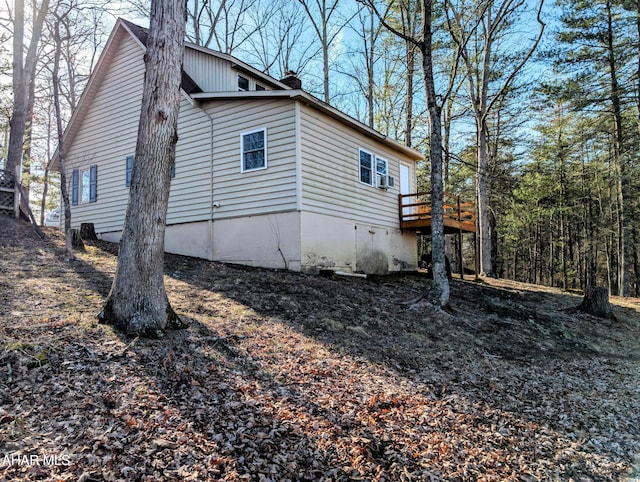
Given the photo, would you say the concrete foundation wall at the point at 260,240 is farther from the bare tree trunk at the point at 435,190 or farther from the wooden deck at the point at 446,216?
the wooden deck at the point at 446,216

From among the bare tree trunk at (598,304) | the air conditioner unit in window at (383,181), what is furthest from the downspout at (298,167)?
the bare tree trunk at (598,304)

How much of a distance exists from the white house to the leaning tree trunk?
524 centimetres

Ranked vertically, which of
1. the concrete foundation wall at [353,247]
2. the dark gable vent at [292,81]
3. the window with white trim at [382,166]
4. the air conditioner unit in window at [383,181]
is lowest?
the concrete foundation wall at [353,247]

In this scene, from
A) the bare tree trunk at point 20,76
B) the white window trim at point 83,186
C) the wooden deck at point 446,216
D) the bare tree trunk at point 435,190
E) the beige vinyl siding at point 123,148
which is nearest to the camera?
the bare tree trunk at point 435,190

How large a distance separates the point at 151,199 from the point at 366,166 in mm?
9325

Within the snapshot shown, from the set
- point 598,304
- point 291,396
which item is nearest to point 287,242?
point 291,396

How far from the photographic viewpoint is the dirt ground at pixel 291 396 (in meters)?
2.66

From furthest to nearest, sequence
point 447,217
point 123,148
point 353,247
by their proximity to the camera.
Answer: point 447,217
point 123,148
point 353,247

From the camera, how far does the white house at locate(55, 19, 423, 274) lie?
10305 mm

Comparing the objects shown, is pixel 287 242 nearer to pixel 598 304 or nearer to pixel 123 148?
pixel 123 148

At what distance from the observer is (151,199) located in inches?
184

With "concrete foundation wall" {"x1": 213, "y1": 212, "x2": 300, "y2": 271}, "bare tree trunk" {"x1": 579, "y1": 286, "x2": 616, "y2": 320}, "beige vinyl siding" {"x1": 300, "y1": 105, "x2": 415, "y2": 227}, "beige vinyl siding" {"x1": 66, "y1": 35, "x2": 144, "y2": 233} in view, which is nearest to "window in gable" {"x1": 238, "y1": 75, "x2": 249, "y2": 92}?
"beige vinyl siding" {"x1": 66, "y1": 35, "x2": 144, "y2": 233}

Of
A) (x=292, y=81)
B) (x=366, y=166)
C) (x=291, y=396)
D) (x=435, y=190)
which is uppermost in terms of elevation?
(x=292, y=81)

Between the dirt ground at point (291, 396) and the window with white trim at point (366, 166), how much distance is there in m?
6.59
